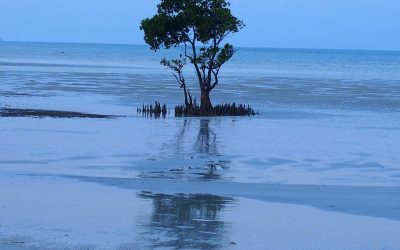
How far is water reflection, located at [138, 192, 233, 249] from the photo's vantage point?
31.2ft

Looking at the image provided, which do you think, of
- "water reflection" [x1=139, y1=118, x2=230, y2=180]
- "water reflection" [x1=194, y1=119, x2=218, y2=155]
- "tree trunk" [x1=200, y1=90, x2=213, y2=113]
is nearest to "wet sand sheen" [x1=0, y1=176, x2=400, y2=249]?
"water reflection" [x1=139, y1=118, x2=230, y2=180]

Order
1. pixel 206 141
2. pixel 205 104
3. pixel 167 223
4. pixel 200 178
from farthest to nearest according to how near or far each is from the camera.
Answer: pixel 205 104 → pixel 206 141 → pixel 200 178 → pixel 167 223

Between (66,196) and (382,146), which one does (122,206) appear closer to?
(66,196)

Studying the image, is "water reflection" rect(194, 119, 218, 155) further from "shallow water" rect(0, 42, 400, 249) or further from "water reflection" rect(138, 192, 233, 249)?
"water reflection" rect(138, 192, 233, 249)

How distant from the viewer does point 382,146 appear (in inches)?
871

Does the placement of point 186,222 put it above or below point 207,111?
below

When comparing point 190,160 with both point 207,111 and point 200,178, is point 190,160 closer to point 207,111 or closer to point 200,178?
point 200,178

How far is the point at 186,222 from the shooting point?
35.1 feet

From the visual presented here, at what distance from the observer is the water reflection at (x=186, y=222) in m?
9.51

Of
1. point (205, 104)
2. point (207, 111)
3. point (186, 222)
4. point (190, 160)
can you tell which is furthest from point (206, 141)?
point (186, 222)

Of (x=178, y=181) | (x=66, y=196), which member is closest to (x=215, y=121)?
(x=178, y=181)

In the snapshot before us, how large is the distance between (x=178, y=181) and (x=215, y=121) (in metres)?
14.7

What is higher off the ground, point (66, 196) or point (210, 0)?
point (210, 0)

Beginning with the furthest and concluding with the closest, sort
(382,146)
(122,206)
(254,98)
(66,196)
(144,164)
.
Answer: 1. (254,98)
2. (382,146)
3. (144,164)
4. (66,196)
5. (122,206)
